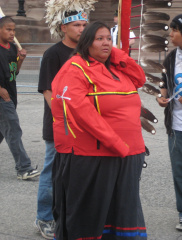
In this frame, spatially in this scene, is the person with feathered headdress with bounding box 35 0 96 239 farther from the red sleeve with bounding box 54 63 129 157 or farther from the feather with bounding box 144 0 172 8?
the red sleeve with bounding box 54 63 129 157

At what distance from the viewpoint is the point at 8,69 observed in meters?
6.05

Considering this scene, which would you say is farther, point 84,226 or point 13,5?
point 13,5

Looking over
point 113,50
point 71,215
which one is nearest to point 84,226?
point 71,215

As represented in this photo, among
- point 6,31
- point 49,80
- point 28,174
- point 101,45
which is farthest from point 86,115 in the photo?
point 6,31

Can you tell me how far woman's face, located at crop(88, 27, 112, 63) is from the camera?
11.2 feet

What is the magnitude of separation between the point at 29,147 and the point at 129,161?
14.6 ft

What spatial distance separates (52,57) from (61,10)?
43 cm

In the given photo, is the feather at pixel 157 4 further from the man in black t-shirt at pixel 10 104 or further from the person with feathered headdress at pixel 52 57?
the man in black t-shirt at pixel 10 104

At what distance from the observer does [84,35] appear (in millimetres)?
3422

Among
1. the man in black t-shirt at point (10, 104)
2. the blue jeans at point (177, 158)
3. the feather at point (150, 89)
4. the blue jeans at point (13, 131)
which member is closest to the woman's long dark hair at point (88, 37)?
the feather at point (150, 89)

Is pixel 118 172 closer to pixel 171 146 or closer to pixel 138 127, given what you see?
pixel 138 127

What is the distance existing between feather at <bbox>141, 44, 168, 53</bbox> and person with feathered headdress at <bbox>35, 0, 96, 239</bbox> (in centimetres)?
56

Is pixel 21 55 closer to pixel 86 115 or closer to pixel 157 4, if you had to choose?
pixel 157 4

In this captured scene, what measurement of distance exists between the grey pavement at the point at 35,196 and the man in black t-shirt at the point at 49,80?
0.65 ft
